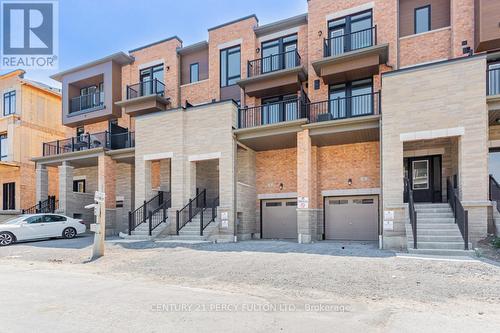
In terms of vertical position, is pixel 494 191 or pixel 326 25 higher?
pixel 326 25

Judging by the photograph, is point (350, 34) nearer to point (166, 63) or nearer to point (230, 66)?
point (230, 66)

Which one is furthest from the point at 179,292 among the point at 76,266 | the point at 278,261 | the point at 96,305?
the point at 76,266

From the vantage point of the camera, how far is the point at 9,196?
25.1 metres

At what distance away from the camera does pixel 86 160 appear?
2108cm

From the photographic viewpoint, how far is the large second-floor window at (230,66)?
1861 centimetres

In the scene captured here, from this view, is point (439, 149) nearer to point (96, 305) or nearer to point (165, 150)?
point (165, 150)

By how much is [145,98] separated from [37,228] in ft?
29.3

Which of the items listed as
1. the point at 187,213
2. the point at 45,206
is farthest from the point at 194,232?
the point at 45,206

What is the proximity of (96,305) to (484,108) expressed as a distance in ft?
41.6

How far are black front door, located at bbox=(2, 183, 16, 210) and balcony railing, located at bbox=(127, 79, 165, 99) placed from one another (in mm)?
12486

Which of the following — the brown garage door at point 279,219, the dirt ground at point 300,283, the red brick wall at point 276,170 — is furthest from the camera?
the red brick wall at point 276,170

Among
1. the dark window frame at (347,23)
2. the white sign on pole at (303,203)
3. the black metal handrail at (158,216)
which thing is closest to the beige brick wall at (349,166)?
the white sign on pole at (303,203)

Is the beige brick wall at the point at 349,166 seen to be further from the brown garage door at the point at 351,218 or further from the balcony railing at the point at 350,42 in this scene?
the balcony railing at the point at 350,42

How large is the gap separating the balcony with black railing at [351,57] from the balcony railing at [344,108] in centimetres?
115
